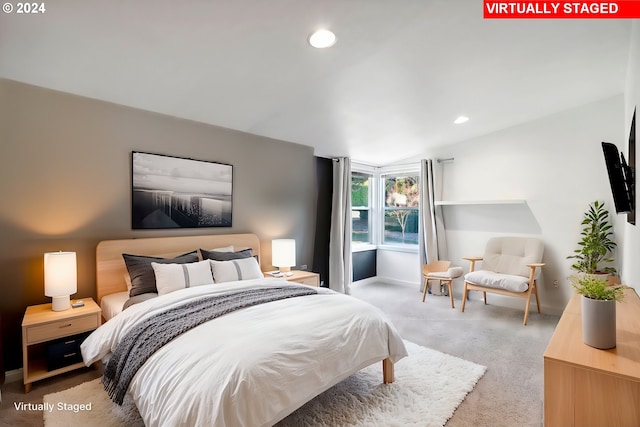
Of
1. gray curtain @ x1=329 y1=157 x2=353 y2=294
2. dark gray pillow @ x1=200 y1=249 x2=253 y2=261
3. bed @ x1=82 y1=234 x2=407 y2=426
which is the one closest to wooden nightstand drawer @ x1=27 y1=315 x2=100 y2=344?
bed @ x1=82 y1=234 x2=407 y2=426

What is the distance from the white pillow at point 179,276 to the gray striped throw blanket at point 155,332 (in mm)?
464

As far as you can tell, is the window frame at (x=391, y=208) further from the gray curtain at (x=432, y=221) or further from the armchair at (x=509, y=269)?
the armchair at (x=509, y=269)

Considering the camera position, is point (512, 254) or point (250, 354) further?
point (512, 254)

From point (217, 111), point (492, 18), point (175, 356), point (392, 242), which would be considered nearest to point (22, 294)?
point (175, 356)

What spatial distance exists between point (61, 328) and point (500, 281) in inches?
173

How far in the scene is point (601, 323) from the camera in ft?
5.01

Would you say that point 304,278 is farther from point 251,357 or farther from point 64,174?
point 64,174

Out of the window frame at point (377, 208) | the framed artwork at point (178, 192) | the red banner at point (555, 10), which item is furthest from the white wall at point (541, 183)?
the framed artwork at point (178, 192)

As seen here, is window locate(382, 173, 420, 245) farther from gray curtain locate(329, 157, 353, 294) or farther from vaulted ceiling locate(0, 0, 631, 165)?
vaulted ceiling locate(0, 0, 631, 165)

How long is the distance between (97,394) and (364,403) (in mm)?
1873

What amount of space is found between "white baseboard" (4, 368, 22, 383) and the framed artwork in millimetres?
1372

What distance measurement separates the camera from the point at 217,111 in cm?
333

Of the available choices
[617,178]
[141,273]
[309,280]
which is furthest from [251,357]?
[617,178]

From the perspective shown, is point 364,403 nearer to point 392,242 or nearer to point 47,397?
point 47,397
